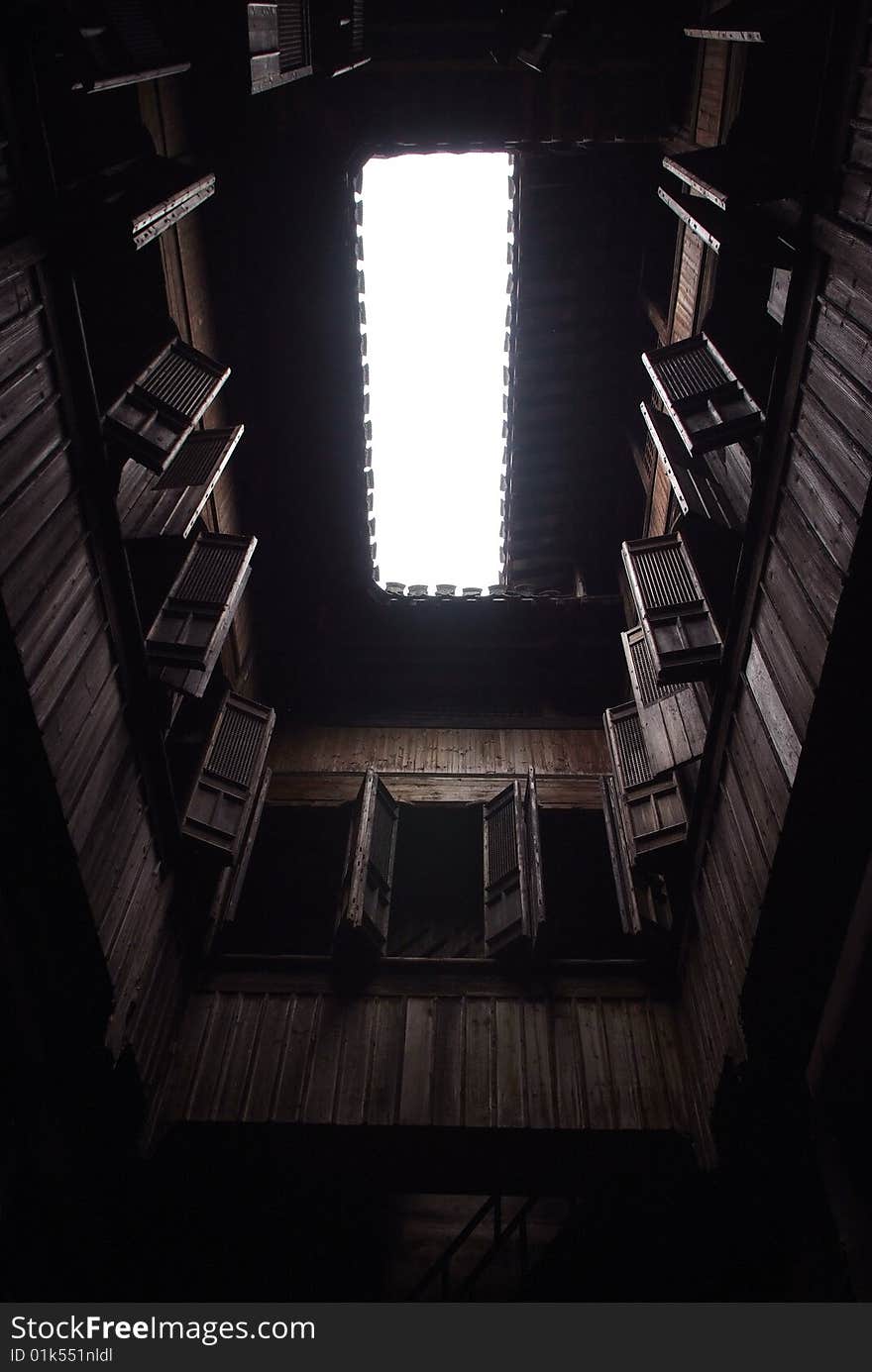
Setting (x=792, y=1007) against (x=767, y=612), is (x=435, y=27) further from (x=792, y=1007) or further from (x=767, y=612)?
(x=792, y=1007)

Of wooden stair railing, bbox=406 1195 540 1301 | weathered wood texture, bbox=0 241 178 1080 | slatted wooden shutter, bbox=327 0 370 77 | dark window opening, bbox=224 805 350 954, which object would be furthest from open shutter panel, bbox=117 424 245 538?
wooden stair railing, bbox=406 1195 540 1301

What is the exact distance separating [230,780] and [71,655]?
11.3ft

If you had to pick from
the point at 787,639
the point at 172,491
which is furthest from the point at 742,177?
the point at 172,491

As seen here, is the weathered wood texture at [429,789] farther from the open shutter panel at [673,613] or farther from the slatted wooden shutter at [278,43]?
the slatted wooden shutter at [278,43]

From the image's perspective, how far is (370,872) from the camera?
10.5 metres

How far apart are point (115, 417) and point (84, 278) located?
2624 millimetres

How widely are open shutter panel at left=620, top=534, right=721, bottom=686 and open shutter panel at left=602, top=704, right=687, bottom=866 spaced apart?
184 centimetres

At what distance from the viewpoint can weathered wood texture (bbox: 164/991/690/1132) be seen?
28.2 feet

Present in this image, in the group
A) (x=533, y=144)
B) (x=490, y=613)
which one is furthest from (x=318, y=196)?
(x=490, y=613)

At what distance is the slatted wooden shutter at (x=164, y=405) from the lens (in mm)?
7438

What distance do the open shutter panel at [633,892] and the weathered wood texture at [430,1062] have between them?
0.97 m

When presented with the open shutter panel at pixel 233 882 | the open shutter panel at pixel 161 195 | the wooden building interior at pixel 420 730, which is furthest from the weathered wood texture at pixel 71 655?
the open shutter panel at pixel 233 882

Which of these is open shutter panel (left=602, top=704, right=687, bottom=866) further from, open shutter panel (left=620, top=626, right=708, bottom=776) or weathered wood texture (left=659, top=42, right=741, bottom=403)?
weathered wood texture (left=659, top=42, right=741, bottom=403)

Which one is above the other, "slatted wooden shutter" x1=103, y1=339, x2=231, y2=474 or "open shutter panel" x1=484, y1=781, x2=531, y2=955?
"slatted wooden shutter" x1=103, y1=339, x2=231, y2=474
